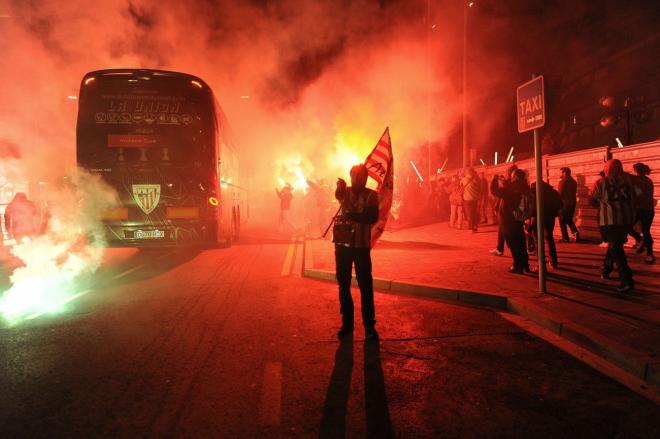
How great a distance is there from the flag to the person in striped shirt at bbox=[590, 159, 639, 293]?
260cm

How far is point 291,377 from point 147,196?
6232 millimetres

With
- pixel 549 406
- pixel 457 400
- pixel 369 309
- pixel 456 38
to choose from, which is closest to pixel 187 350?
pixel 369 309

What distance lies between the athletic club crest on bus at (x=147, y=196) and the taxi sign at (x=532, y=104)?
6.34 m

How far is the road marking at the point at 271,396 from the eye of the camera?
2619 mm

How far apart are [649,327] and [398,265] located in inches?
153

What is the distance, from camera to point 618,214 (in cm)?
514

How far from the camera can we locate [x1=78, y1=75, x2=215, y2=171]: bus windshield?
26.7ft

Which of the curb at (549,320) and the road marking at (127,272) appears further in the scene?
the road marking at (127,272)

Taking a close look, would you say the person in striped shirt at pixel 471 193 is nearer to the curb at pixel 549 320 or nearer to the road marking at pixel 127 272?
the curb at pixel 549 320

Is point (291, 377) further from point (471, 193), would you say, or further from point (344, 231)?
point (471, 193)

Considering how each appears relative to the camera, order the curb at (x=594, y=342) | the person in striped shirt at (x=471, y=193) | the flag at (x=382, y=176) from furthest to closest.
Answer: the person in striped shirt at (x=471, y=193) → the flag at (x=382, y=176) → the curb at (x=594, y=342)

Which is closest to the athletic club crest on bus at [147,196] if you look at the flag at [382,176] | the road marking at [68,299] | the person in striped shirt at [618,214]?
the road marking at [68,299]

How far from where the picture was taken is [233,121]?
74.1 ft

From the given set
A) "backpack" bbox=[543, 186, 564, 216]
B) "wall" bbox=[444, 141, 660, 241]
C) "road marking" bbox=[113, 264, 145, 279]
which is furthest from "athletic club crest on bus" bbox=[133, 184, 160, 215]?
"wall" bbox=[444, 141, 660, 241]
